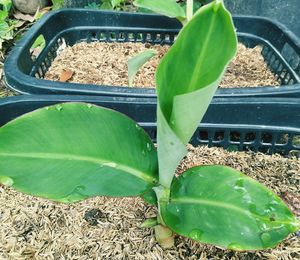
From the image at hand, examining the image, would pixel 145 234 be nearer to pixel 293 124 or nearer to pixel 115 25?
pixel 293 124

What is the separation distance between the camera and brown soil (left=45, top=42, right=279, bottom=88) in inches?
47.4

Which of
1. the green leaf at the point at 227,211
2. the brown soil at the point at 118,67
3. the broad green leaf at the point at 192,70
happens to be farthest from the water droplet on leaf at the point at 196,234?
the brown soil at the point at 118,67

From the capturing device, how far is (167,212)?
56 cm

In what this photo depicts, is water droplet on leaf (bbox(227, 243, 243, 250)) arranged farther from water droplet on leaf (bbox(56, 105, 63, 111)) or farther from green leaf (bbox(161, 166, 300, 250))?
water droplet on leaf (bbox(56, 105, 63, 111))

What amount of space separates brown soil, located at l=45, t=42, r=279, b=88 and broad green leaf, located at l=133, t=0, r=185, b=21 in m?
0.26

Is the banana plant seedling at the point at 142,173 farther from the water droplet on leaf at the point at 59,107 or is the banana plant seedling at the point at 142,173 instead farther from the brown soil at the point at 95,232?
the brown soil at the point at 95,232

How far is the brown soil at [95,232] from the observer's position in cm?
71

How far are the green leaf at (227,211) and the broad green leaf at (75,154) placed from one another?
2.2 inches

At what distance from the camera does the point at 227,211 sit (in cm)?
54

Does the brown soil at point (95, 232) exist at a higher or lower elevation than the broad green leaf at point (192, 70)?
lower

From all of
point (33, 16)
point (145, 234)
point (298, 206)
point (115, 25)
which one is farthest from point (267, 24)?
point (33, 16)

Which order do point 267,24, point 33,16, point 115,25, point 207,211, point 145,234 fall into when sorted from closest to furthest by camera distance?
point 207,211, point 145,234, point 267,24, point 115,25, point 33,16

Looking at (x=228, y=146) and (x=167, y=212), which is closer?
(x=167, y=212)

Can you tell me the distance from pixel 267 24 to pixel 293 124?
1.57 feet
